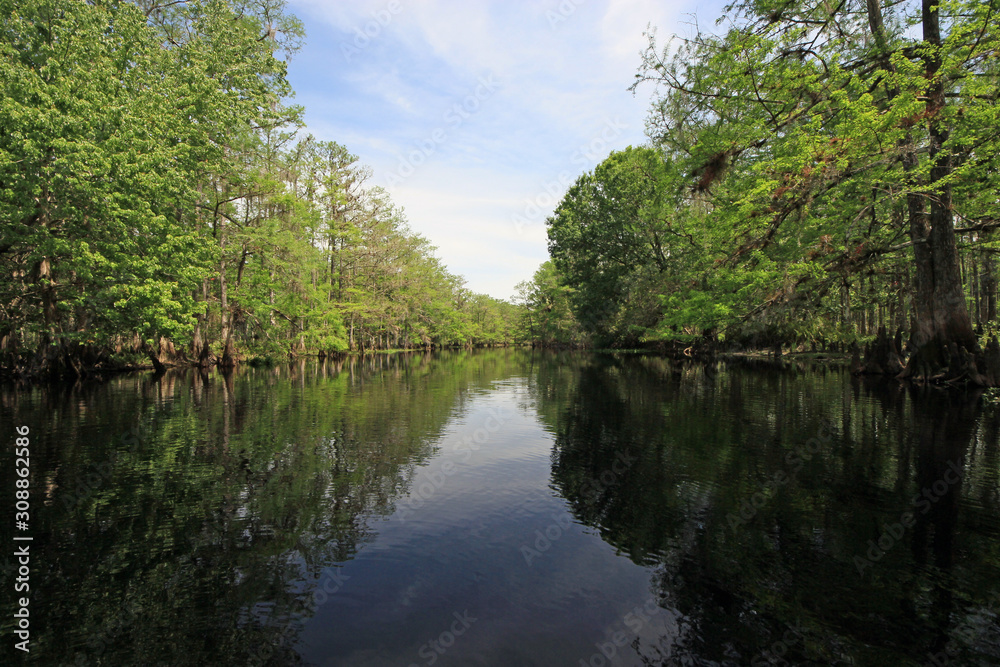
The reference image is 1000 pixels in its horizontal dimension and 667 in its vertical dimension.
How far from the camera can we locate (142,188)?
18.4 m

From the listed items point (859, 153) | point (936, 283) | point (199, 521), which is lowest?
point (199, 521)

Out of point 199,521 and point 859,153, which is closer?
point 199,521

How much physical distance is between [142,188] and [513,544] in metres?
20.8

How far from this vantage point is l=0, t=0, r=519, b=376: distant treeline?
16672 millimetres

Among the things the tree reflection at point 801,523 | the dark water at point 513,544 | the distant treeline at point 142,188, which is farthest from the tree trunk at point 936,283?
the distant treeline at point 142,188

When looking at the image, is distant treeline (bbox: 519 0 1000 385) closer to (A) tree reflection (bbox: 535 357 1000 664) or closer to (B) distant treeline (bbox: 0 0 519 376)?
(A) tree reflection (bbox: 535 357 1000 664)

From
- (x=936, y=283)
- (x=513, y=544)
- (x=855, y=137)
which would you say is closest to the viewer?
(x=513, y=544)

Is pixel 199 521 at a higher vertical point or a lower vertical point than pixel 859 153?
lower

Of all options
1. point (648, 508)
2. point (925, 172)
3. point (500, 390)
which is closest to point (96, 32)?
point (500, 390)

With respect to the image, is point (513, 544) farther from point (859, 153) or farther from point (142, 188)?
point (142, 188)

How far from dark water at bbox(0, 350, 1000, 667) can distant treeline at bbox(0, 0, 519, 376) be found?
9996 millimetres

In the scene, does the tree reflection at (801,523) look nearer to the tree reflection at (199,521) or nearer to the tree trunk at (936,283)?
the tree reflection at (199,521)

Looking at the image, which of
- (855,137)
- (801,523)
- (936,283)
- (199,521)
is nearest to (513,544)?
(801,523)

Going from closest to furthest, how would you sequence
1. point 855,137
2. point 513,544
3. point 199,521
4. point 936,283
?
point 513,544 → point 199,521 → point 855,137 → point 936,283
